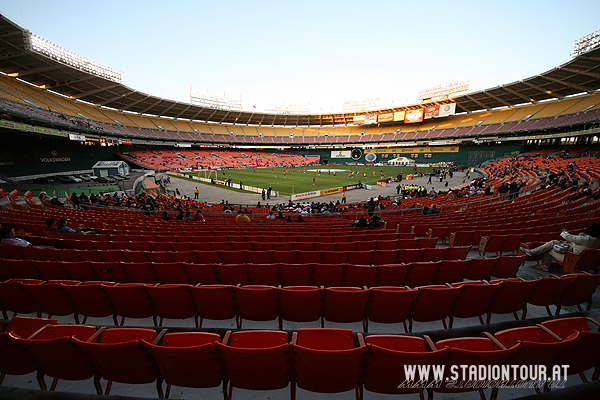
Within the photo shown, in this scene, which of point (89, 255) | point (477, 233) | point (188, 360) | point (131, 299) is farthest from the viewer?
point (477, 233)

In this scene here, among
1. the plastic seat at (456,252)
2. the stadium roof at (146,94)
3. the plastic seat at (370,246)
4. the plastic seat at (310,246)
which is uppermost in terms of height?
the stadium roof at (146,94)

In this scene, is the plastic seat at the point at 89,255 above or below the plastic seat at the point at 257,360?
below

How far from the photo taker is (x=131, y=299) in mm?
3725

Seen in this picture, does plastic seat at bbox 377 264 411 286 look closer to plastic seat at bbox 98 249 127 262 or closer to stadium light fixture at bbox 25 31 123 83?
plastic seat at bbox 98 249 127 262

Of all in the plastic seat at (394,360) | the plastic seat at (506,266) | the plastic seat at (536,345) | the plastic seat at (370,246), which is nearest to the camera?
the plastic seat at (394,360)

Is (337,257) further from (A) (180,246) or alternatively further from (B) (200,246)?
(A) (180,246)

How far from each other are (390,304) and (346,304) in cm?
63

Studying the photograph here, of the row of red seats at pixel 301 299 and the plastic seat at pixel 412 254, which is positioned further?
the plastic seat at pixel 412 254

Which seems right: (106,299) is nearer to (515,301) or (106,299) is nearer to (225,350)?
(225,350)

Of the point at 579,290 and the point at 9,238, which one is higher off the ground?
the point at 579,290

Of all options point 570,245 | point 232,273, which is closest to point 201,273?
point 232,273

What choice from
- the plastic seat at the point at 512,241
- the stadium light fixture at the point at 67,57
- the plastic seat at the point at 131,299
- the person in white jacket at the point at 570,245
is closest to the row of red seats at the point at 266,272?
the plastic seat at the point at 131,299

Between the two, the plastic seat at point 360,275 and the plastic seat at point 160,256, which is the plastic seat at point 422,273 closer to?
the plastic seat at point 360,275

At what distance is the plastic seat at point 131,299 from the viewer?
3.60 metres
